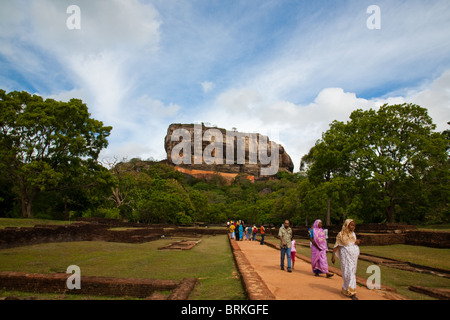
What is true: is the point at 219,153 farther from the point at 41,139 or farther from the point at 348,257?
the point at 348,257

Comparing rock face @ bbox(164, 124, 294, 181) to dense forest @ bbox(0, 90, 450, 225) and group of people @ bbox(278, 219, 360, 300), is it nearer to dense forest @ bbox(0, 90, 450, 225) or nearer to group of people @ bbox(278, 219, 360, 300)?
dense forest @ bbox(0, 90, 450, 225)

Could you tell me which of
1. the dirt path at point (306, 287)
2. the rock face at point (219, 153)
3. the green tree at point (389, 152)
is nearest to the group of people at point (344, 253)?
the dirt path at point (306, 287)

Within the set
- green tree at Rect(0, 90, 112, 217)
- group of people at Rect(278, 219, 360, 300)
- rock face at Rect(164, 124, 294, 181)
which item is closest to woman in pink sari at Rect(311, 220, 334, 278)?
group of people at Rect(278, 219, 360, 300)

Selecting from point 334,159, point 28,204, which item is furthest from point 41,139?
point 334,159

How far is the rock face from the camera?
106m

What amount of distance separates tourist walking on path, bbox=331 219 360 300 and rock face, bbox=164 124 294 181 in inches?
3883

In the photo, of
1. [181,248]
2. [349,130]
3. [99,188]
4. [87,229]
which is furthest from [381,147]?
[99,188]

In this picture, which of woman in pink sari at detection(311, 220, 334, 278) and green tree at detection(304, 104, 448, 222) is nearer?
woman in pink sari at detection(311, 220, 334, 278)

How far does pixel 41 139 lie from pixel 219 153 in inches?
3538

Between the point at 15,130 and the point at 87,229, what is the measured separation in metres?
9.13

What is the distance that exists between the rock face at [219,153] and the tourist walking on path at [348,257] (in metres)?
98.6

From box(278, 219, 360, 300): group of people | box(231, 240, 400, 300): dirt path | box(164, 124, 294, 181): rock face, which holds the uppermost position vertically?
box(164, 124, 294, 181): rock face

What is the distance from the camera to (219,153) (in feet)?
360
